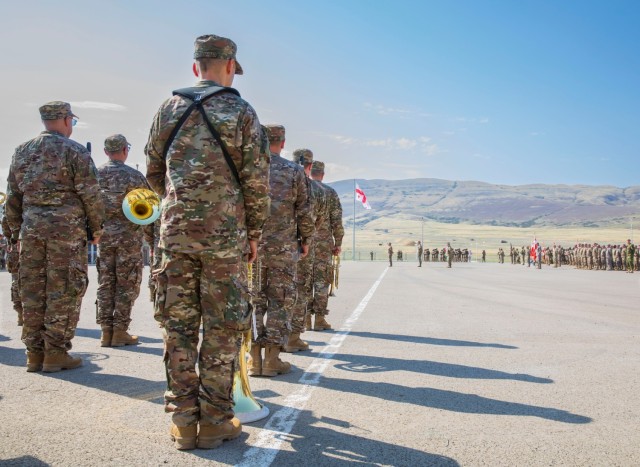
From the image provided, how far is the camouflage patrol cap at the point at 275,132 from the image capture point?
6359 mm

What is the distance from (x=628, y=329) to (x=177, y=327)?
832 centimetres

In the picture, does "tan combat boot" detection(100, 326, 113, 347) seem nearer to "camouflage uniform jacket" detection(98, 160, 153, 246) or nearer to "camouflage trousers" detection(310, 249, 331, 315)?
"camouflage uniform jacket" detection(98, 160, 153, 246)

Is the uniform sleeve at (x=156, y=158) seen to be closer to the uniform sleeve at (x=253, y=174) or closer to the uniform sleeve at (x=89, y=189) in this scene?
the uniform sleeve at (x=253, y=174)

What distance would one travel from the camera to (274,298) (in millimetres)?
6270

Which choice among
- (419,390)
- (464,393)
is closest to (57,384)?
(419,390)

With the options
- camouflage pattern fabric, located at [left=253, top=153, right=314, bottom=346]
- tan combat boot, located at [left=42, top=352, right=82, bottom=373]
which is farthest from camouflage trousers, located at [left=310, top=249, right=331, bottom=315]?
tan combat boot, located at [left=42, top=352, right=82, bottom=373]

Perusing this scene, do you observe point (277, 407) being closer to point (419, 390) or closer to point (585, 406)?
point (419, 390)

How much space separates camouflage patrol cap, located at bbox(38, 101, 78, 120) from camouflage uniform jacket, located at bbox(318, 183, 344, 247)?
15.4 ft

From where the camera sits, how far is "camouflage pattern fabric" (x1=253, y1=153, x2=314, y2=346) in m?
6.19

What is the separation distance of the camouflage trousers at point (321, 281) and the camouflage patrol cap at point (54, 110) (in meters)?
4.47

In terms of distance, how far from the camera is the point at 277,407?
15.8ft

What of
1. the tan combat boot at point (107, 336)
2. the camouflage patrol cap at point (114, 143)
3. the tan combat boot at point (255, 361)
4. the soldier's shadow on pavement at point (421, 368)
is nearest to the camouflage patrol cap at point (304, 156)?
the camouflage patrol cap at point (114, 143)

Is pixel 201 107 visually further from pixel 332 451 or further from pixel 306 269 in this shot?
pixel 306 269

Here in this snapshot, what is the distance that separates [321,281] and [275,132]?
12.9 feet
